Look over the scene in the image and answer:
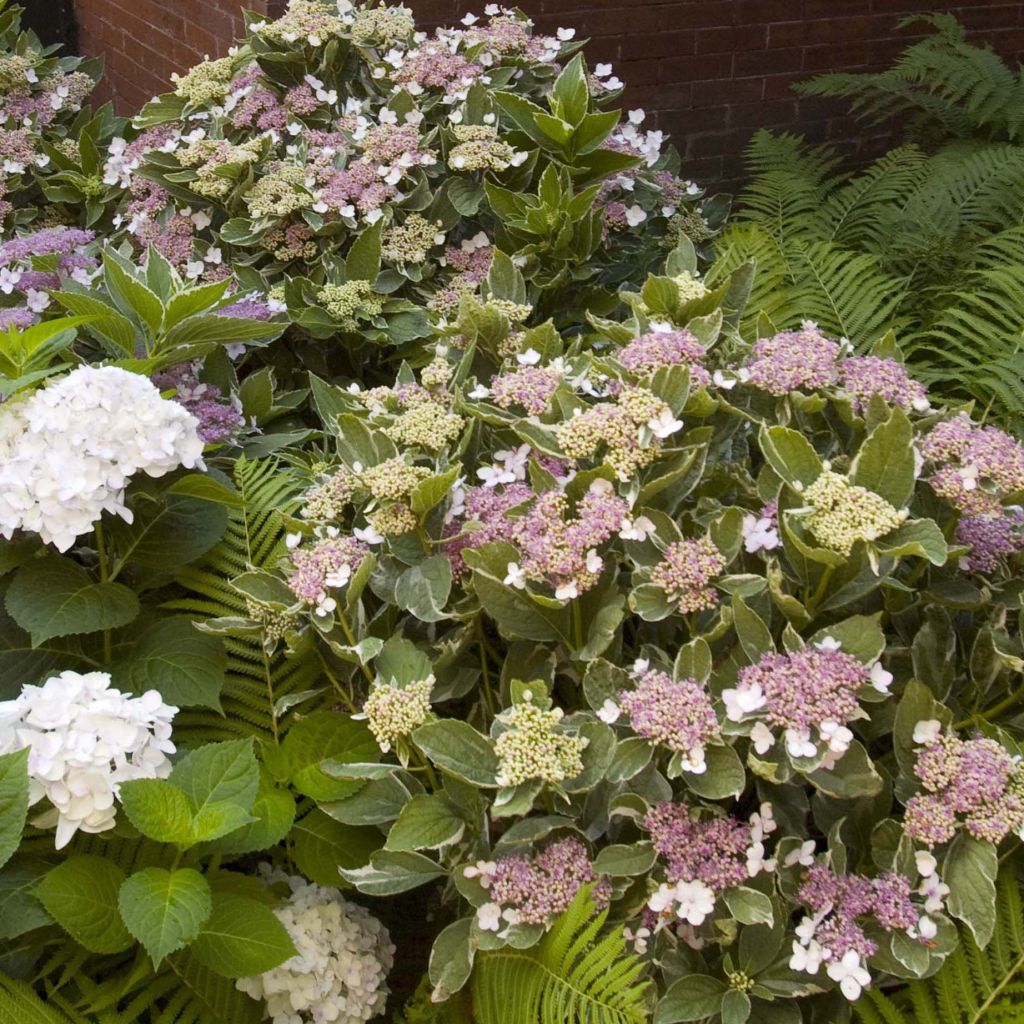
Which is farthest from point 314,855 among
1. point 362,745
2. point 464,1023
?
point 464,1023

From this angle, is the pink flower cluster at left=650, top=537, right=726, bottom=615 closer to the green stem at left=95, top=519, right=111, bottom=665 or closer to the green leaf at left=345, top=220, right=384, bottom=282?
the green stem at left=95, top=519, right=111, bottom=665

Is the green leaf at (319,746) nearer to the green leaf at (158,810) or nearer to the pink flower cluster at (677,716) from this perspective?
the green leaf at (158,810)

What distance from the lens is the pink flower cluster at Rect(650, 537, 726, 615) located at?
1.35 m

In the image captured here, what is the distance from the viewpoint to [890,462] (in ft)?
4.44

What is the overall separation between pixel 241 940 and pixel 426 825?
0.27 m

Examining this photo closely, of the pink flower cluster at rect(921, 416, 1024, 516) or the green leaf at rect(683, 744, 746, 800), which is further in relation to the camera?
the pink flower cluster at rect(921, 416, 1024, 516)

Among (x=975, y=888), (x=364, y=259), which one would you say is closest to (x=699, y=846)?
(x=975, y=888)

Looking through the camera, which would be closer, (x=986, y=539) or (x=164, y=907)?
(x=164, y=907)

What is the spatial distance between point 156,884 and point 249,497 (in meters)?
0.71

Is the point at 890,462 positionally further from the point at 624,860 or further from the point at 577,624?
the point at 624,860

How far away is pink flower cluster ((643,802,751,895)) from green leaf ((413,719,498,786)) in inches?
7.7

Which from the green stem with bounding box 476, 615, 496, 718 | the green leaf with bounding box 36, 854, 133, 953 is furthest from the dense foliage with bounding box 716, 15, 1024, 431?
the green leaf with bounding box 36, 854, 133, 953

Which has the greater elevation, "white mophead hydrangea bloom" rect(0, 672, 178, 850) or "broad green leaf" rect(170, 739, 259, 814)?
"white mophead hydrangea bloom" rect(0, 672, 178, 850)

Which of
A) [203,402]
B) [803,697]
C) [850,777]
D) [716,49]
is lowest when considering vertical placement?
[716,49]
